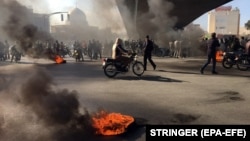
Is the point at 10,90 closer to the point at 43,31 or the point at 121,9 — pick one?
the point at 43,31

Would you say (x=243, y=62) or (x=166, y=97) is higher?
(x=243, y=62)

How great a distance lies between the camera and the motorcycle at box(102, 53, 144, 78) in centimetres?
1266

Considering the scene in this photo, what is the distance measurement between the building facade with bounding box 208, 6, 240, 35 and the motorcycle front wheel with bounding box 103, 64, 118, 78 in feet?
320

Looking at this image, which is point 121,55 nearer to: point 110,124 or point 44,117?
point 44,117

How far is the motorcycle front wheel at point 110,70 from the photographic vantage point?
42.1ft

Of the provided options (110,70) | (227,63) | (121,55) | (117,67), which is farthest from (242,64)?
(110,70)

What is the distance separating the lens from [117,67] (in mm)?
12680

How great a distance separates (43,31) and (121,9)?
34.1 metres

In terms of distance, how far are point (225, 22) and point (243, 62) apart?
9801 centimetres

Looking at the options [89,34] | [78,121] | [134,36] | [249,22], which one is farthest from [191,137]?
[249,22]

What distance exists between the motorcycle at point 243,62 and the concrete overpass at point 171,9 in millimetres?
25461

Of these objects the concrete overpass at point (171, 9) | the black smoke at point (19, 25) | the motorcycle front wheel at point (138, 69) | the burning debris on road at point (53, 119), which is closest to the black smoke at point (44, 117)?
the burning debris on road at point (53, 119)

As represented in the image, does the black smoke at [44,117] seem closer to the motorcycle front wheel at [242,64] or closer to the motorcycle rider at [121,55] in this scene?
the motorcycle rider at [121,55]

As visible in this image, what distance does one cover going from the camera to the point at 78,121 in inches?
228
